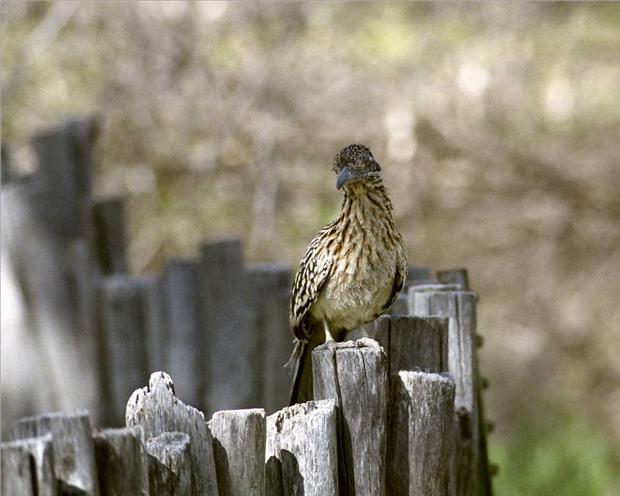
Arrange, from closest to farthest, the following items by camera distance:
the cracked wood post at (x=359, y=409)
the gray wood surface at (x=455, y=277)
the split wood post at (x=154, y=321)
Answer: the cracked wood post at (x=359, y=409), the gray wood surface at (x=455, y=277), the split wood post at (x=154, y=321)

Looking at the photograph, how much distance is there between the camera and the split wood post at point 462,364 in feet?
11.7

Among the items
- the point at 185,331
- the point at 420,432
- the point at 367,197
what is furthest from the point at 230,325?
the point at 420,432

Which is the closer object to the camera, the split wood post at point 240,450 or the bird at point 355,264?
the split wood post at point 240,450

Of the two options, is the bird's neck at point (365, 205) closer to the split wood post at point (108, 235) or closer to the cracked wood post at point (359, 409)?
the cracked wood post at point (359, 409)

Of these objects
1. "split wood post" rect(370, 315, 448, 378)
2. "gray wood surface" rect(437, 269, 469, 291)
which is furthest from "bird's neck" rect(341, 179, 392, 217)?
"gray wood surface" rect(437, 269, 469, 291)

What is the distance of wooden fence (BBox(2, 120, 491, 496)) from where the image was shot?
83.0 inches

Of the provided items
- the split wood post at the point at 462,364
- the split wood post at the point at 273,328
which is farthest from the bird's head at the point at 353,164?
the split wood post at the point at 273,328

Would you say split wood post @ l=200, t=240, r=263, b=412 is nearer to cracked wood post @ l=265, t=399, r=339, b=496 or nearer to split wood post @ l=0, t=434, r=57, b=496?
cracked wood post @ l=265, t=399, r=339, b=496

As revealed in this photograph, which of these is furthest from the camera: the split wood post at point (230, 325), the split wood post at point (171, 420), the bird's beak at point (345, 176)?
A: the split wood post at point (230, 325)

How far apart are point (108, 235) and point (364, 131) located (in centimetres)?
360

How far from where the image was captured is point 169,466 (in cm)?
227

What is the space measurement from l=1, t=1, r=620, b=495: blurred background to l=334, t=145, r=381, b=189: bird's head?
5.40m

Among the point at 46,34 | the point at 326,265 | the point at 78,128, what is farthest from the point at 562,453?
the point at 46,34

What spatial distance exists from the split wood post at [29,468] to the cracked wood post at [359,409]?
100 cm
